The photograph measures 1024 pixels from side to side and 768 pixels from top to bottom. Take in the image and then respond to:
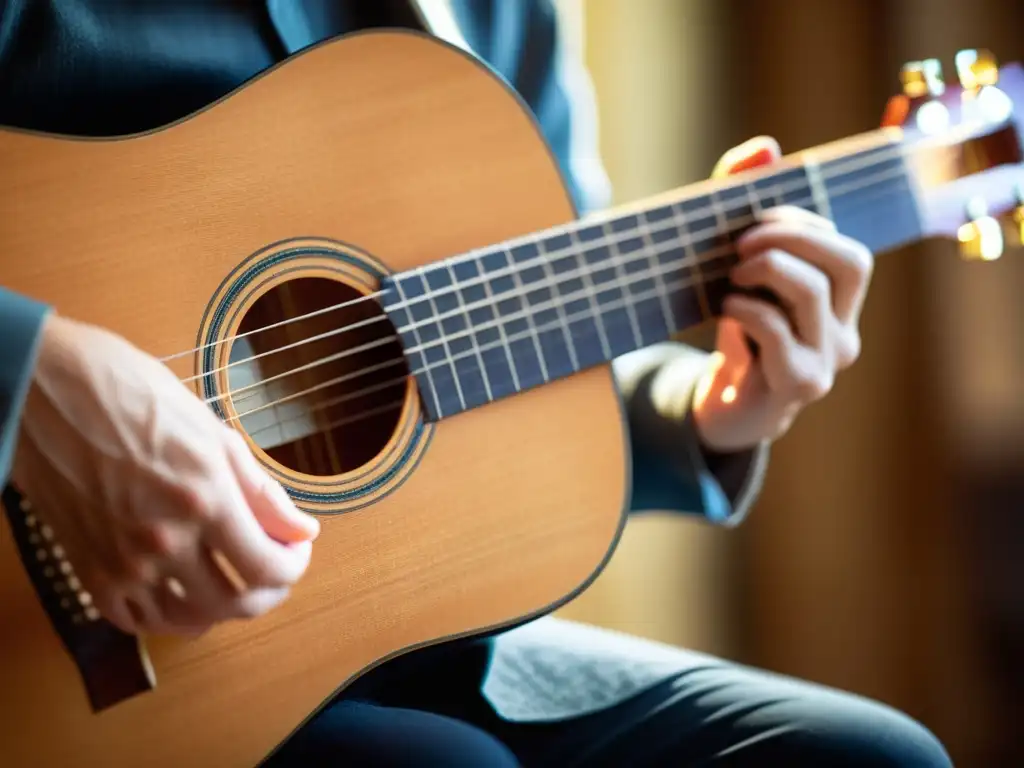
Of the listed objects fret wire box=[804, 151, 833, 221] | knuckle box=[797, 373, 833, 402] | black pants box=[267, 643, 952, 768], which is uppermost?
fret wire box=[804, 151, 833, 221]

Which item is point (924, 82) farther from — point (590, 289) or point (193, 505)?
point (193, 505)

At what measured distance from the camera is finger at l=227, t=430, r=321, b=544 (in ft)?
1.74

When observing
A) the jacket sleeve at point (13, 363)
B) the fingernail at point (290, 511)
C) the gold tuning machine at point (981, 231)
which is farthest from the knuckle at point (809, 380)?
the jacket sleeve at point (13, 363)

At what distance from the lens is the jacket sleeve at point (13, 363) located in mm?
493

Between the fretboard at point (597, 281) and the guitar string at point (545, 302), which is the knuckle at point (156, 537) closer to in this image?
the guitar string at point (545, 302)

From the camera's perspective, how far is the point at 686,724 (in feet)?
2.51

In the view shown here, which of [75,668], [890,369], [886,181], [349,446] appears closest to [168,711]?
[75,668]

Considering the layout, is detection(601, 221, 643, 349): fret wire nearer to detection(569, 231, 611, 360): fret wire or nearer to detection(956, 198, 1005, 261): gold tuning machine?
detection(569, 231, 611, 360): fret wire

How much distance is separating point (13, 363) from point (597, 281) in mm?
426

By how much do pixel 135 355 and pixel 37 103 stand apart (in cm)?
28

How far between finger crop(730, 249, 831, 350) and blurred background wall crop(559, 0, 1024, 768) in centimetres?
68

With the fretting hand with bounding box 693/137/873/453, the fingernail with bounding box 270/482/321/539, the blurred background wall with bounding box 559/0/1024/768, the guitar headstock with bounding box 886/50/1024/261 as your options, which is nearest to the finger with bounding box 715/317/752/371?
the fretting hand with bounding box 693/137/873/453

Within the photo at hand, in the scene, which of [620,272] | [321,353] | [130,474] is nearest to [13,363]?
[130,474]

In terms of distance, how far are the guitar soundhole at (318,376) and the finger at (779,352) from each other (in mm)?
300
